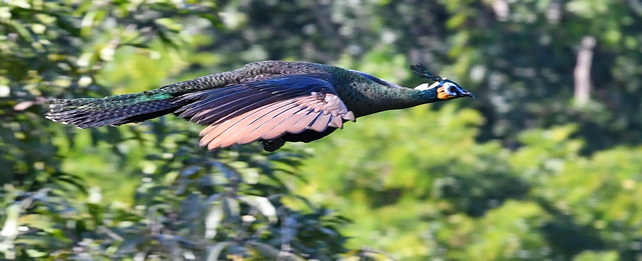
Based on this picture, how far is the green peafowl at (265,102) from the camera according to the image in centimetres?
301

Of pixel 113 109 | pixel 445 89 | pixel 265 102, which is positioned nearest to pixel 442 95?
pixel 445 89

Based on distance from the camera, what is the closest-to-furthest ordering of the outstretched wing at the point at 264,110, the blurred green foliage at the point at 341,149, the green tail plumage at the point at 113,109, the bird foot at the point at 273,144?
1. the outstretched wing at the point at 264,110
2. the green tail plumage at the point at 113,109
3. the bird foot at the point at 273,144
4. the blurred green foliage at the point at 341,149

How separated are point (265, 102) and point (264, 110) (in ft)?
0.27

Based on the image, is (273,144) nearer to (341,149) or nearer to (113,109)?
(113,109)

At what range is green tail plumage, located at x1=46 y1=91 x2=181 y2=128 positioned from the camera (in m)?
3.57

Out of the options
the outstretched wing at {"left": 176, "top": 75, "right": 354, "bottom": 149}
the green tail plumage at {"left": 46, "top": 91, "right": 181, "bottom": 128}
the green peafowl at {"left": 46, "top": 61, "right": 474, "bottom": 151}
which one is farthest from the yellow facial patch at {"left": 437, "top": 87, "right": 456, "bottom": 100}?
the green tail plumage at {"left": 46, "top": 91, "right": 181, "bottom": 128}

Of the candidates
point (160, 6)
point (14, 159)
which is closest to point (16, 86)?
point (14, 159)

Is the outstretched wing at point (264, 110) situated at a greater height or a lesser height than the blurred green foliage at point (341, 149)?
lesser

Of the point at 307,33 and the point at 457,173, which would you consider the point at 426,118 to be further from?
the point at 307,33

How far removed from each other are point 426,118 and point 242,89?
4804 mm

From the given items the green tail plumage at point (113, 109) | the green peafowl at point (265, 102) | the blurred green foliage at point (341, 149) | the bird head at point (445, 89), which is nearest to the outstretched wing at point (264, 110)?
the green peafowl at point (265, 102)

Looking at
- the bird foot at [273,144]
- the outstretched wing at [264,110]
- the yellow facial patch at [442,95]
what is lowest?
the outstretched wing at [264,110]

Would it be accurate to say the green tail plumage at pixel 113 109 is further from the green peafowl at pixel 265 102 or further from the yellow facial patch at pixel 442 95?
the yellow facial patch at pixel 442 95

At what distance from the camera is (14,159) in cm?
435
